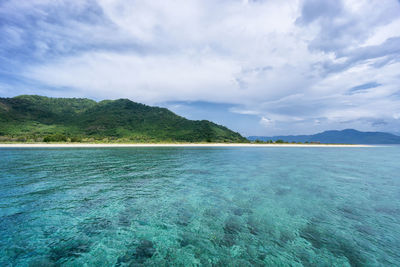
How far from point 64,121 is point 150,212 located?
240263 mm

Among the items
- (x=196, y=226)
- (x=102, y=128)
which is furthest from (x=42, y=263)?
(x=102, y=128)

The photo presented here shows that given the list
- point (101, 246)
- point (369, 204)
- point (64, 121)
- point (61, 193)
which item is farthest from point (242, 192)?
point (64, 121)

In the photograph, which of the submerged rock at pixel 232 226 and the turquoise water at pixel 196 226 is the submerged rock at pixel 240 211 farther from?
the submerged rock at pixel 232 226

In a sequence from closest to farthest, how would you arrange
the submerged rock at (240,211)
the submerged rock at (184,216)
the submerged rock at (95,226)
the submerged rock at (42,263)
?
the submerged rock at (42,263)
the submerged rock at (95,226)
the submerged rock at (184,216)
the submerged rock at (240,211)

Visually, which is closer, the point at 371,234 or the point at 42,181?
the point at 371,234

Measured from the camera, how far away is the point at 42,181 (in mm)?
18953

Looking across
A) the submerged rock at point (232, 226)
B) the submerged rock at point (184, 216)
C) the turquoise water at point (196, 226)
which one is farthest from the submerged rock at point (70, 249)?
the submerged rock at point (232, 226)

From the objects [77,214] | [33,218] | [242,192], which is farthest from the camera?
[242,192]

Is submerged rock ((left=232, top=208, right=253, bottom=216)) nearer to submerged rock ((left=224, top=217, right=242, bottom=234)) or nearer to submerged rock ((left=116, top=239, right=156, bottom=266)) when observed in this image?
submerged rock ((left=224, top=217, right=242, bottom=234))

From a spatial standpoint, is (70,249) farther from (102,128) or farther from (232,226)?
(102,128)

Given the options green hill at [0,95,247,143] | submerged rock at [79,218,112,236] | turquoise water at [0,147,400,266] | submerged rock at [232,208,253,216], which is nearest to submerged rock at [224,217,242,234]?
turquoise water at [0,147,400,266]

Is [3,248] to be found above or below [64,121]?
below

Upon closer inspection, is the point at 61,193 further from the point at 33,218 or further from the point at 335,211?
the point at 335,211

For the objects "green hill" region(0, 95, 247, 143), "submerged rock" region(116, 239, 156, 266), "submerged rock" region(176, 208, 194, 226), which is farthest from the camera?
"green hill" region(0, 95, 247, 143)
